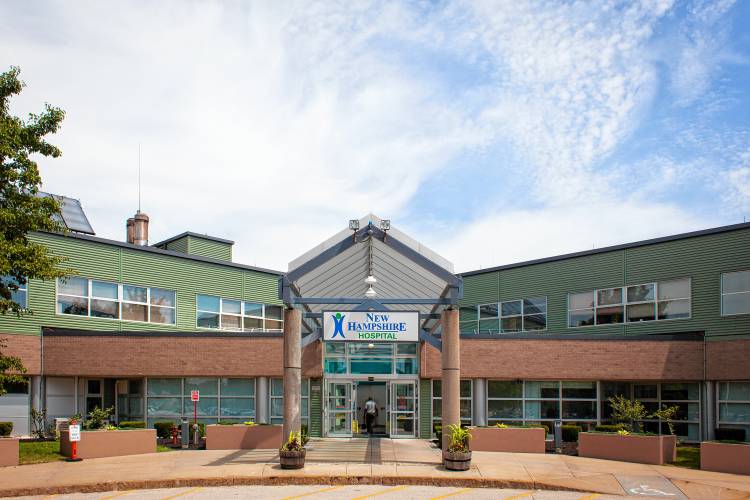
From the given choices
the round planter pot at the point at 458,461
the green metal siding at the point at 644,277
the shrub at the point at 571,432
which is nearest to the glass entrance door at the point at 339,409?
the shrub at the point at 571,432

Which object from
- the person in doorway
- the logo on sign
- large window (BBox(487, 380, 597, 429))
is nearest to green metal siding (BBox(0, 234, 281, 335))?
the person in doorway

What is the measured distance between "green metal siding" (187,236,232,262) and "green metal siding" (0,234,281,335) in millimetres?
1358

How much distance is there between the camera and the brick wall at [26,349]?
1041 inches

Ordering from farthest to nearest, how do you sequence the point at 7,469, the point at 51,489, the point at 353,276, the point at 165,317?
1. the point at 165,317
2. the point at 353,276
3. the point at 7,469
4. the point at 51,489

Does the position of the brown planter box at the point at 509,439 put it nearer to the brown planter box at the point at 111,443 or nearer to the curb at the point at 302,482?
the curb at the point at 302,482

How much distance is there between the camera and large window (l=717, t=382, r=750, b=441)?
26.1 meters

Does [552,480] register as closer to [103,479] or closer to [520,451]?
[520,451]

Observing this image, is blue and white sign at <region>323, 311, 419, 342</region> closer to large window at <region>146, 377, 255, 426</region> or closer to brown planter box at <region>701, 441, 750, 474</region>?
large window at <region>146, 377, 255, 426</region>

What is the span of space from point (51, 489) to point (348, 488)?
6.77 m

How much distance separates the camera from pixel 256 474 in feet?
61.8

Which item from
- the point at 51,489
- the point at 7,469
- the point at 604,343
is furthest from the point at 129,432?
the point at 604,343

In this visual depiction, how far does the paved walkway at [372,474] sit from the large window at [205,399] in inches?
216

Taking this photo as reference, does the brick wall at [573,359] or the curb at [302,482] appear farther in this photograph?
the brick wall at [573,359]

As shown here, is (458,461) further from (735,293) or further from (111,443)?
(735,293)
